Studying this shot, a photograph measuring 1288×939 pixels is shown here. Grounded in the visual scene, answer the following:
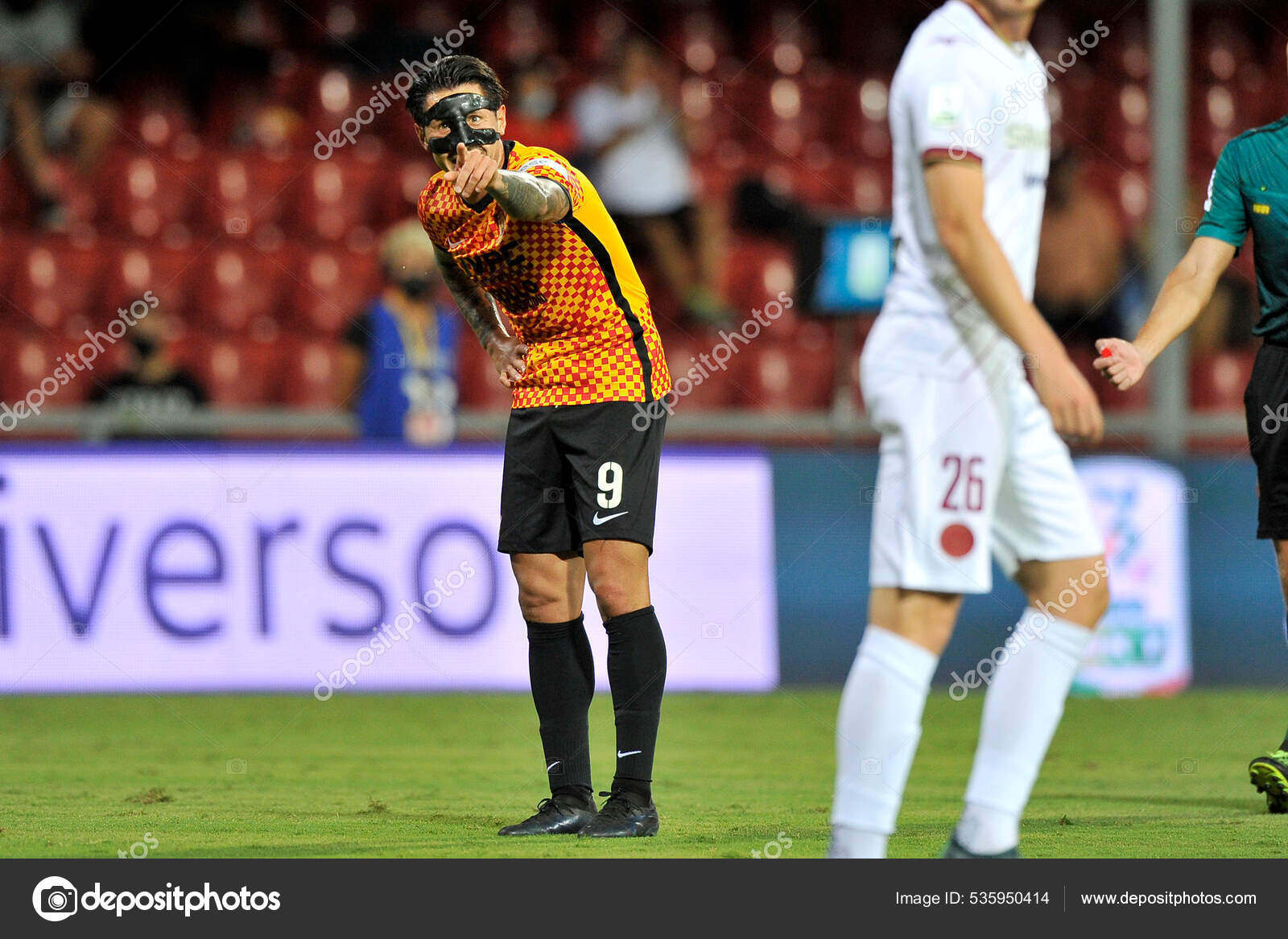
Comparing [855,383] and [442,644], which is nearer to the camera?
[442,644]

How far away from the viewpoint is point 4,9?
1225cm

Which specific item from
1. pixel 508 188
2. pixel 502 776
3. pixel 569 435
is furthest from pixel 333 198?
pixel 508 188

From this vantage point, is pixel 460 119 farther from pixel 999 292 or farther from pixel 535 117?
pixel 535 117

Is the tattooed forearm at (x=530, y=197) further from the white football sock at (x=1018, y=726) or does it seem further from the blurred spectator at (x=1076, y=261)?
the blurred spectator at (x=1076, y=261)

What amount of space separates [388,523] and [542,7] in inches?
248

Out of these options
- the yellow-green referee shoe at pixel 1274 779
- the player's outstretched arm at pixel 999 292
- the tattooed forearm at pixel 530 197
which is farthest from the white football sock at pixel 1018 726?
the yellow-green referee shoe at pixel 1274 779

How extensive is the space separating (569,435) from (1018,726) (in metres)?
1.54

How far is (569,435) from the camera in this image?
16.0 feet

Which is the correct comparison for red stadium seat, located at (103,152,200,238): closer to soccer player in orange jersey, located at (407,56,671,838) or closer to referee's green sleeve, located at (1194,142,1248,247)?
soccer player in orange jersey, located at (407,56,671,838)

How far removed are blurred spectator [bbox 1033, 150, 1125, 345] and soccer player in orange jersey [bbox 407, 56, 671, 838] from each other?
6653 millimetres

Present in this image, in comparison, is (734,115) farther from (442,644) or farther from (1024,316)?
(1024,316)

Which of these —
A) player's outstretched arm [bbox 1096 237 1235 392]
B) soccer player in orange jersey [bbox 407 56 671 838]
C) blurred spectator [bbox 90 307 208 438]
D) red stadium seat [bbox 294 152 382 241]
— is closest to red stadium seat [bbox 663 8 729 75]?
red stadium seat [bbox 294 152 382 241]

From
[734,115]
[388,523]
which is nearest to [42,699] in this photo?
[388,523]

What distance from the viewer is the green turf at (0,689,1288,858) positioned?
4.70 metres
